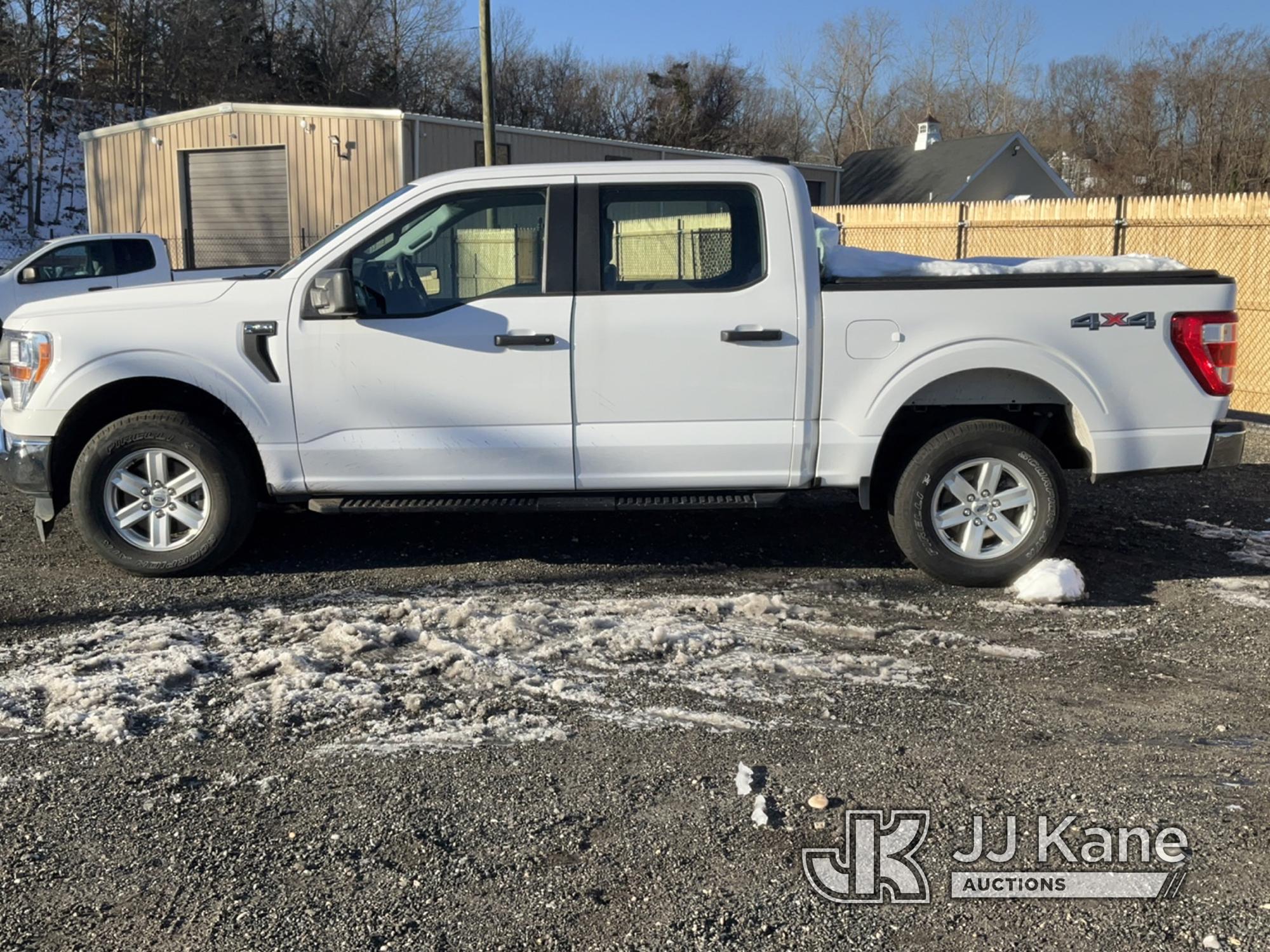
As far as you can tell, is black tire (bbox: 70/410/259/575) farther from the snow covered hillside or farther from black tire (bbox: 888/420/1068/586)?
the snow covered hillside

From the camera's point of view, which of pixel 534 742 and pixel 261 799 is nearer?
pixel 261 799

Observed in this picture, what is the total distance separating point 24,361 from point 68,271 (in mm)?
11598

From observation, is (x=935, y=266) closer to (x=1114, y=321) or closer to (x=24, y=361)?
(x=1114, y=321)

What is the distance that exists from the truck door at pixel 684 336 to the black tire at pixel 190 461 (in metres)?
1.75

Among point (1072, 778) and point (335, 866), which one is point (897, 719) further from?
point (335, 866)

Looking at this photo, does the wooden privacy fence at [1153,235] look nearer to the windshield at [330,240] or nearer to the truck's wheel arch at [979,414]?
the truck's wheel arch at [979,414]

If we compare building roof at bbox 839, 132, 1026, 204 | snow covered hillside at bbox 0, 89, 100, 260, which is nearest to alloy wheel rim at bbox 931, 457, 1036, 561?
snow covered hillside at bbox 0, 89, 100, 260

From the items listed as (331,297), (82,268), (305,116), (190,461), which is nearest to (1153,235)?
(331,297)

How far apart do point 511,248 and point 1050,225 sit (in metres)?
Result: 10.1

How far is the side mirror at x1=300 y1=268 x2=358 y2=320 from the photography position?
5.47 metres

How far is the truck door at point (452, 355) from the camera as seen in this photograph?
18.5 ft

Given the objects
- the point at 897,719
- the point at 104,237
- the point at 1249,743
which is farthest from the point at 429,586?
the point at 104,237

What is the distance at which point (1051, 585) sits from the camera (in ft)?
18.5

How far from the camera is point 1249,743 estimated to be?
4.07 metres
